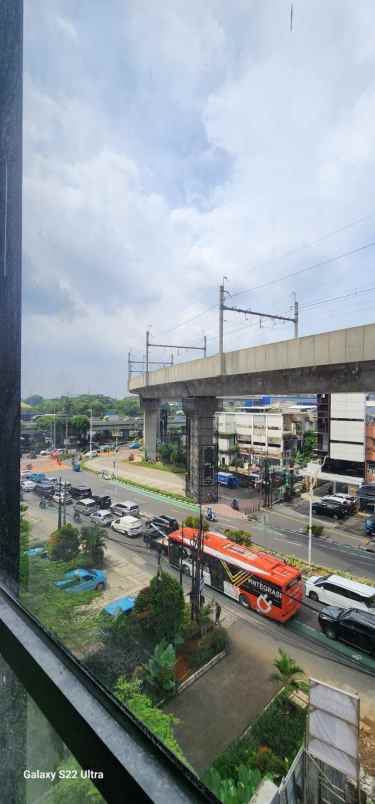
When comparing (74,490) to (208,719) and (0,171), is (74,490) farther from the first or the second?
(0,171)

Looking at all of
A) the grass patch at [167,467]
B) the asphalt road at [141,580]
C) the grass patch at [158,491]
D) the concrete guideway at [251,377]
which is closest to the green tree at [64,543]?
the asphalt road at [141,580]

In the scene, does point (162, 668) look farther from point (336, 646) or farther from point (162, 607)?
point (336, 646)

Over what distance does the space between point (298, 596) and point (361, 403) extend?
288 inches

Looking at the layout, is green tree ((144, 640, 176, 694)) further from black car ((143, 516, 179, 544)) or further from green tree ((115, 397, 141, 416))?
green tree ((115, 397, 141, 416))

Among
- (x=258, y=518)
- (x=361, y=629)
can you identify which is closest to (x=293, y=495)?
(x=258, y=518)

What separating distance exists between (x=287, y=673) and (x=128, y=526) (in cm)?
87

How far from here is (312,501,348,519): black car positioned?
3.56m

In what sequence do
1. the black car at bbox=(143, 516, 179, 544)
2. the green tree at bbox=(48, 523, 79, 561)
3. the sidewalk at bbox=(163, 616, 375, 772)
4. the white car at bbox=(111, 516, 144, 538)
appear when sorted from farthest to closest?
the black car at bbox=(143, 516, 179, 544), the white car at bbox=(111, 516, 144, 538), the green tree at bbox=(48, 523, 79, 561), the sidewalk at bbox=(163, 616, 375, 772)

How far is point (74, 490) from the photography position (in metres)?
1.54

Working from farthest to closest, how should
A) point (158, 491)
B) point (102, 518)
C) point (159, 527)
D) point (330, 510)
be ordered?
point (330, 510) → point (158, 491) → point (159, 527) → point (102, 518)

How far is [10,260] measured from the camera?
2.64 feet

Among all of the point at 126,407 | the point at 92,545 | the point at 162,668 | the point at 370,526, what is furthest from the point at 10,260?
the point at 370,526

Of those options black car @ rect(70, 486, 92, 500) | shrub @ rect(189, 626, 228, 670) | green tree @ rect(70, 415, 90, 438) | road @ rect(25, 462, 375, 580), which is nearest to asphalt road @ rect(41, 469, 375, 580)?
road @ rect(25, 462, 375, 580)

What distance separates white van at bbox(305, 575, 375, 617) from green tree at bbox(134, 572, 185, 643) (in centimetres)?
58
